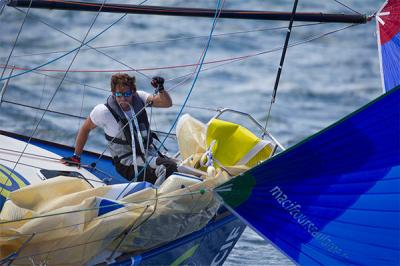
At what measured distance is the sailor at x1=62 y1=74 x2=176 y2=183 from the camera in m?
6.97

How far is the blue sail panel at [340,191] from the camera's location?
539cm

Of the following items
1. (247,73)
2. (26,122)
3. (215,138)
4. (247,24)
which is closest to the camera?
(215,138)

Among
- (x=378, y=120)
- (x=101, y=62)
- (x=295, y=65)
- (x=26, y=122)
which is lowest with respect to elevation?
(x=378, y=120)

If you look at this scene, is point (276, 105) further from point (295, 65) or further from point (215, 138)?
point (215, 138)

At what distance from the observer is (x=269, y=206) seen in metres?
5.59

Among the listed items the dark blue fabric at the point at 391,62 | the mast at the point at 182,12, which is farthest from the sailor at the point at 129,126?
the dark blue fabric at the point at 391,62

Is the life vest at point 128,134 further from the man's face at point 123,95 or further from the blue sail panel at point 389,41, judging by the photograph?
the blue sail panel at point 389,41

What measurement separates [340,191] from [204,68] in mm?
7574

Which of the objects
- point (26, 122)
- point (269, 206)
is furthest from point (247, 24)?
point (269, 206)

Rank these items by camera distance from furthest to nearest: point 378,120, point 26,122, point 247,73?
point 247,73
point 26,122
point 378,120

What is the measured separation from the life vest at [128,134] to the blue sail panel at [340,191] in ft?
5.22

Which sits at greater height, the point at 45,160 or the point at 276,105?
the point at 276,105

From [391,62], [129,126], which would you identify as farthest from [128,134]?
[391,62]

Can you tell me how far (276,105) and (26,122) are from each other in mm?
3013
